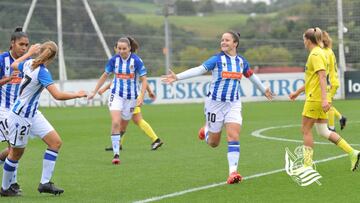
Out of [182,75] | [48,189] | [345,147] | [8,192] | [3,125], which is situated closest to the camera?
[48,189]

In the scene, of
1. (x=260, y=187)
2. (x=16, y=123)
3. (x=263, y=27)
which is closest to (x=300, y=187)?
(x=260, y=187)

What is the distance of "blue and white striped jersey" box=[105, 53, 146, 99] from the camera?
15562 mm

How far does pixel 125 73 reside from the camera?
15609mm

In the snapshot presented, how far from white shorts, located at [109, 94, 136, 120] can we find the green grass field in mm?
776

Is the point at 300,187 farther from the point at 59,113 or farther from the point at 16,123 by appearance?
the point at 59,113

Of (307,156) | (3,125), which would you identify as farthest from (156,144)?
(3,125)

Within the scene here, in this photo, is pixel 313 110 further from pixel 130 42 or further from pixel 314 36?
pixel 130 42

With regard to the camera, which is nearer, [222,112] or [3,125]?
[3,125]

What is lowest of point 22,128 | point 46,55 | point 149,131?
point 149,131

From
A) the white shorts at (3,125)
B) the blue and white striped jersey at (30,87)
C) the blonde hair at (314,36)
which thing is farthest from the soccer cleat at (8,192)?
the blonde hair at (314,36)

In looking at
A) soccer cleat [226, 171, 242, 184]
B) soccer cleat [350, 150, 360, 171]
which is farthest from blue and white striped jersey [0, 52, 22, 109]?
soccer cleat [350, 150, 360, 171]

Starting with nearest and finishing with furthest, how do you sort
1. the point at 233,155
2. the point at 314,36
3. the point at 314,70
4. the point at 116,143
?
1. the point at 233,155
2. the point at 314,70
3. the point at 314,36
4. the point at 116,143

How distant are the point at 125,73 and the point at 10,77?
182 inches

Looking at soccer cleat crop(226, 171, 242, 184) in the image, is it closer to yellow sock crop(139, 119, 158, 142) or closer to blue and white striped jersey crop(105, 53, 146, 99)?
blue and white striped jersey crop(105, 53, 146, 99)
